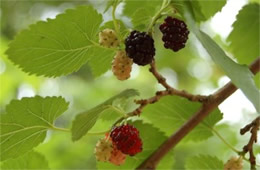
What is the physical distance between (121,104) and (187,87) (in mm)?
2276

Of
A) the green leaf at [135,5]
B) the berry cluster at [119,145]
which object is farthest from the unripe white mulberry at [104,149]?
the green leaf at [135,5]

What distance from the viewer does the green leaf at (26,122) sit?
0.74 meters

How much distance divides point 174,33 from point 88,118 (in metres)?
0.18

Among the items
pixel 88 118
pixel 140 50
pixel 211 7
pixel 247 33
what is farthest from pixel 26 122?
pixel 247 33

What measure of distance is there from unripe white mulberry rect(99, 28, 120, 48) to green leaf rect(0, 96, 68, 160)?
0.13 meters

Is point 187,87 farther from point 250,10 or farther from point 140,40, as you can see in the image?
point 140,40

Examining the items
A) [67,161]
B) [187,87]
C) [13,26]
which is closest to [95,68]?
[67,161]

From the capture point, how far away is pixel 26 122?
753 mm

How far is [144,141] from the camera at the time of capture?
827mm

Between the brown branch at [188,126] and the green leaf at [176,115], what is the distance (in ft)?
0.18

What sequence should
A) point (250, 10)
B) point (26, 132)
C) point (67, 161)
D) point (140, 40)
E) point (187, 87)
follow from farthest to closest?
1. point (187, 87)
2. point (67, 161)
3. point (250, 10)
4. point (26, 132)
5. point (140, 40)

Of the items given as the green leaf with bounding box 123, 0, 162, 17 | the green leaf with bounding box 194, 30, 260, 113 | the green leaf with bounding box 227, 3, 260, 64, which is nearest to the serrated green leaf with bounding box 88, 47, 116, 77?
the green leaf with bounding box 123, 0, 162, 17

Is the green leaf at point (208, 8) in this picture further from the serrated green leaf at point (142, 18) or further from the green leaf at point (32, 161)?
the green leaf at point (32, 161)

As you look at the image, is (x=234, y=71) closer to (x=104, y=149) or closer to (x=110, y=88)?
(x=104, y=149)
